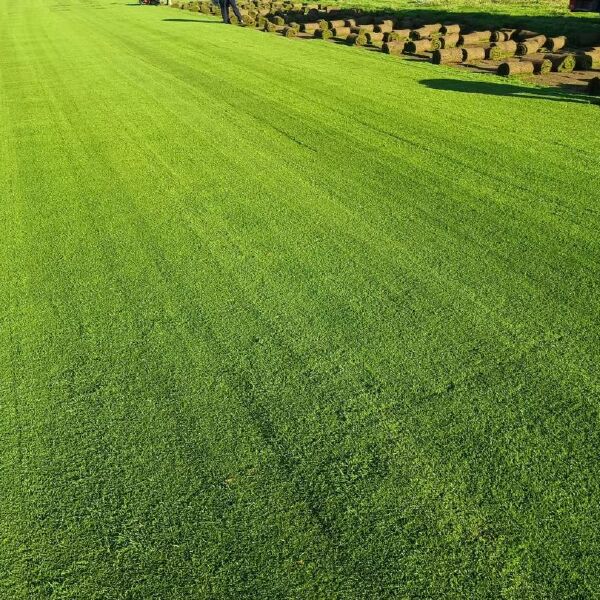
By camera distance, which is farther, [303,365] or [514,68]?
[514,68]

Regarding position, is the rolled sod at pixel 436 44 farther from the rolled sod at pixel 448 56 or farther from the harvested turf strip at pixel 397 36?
the rolled sod at pixel 448 56

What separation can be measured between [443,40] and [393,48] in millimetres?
1222

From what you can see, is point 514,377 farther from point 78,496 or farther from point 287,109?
point 287,109

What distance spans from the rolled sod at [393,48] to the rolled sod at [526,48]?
267cm

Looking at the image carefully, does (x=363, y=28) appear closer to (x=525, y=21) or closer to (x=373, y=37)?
(x=373, y=37)

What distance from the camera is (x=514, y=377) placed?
11.5 feet

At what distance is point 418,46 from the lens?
14.0 metres

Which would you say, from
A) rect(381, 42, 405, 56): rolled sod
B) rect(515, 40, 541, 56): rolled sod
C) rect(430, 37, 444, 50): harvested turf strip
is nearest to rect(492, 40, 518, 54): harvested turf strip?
rect(515, 40, 541, 56): rolled sod

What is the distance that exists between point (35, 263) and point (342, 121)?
5.10 metres

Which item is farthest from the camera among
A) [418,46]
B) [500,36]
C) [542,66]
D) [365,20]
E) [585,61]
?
[365,20]

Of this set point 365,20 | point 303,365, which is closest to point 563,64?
point 365,20

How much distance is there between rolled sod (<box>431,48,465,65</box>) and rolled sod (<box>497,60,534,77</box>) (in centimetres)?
172

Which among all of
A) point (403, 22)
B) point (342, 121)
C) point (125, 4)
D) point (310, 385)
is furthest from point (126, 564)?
point (125, 4)

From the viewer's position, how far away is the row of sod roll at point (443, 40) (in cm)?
1172
